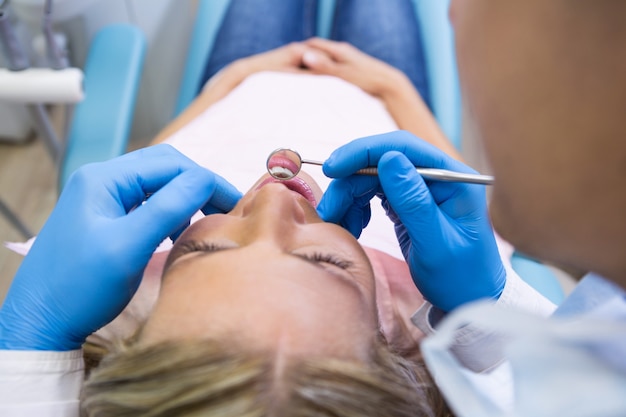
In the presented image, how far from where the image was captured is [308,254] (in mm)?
692

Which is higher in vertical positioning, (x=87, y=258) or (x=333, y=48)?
(x=333, y=48)

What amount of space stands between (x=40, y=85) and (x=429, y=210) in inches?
31.8

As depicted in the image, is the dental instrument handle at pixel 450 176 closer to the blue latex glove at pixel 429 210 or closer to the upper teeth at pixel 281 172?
the blue latex glove at pixel 429 210

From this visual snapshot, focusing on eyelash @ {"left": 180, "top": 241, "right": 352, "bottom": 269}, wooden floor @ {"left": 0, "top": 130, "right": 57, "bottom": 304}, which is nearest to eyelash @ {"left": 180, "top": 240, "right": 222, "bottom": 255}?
eyelash @ {"left": 180, "top": 241, "right": 352, "bottom": 269}

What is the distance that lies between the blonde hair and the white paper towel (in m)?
0.63

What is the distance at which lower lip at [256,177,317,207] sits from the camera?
2.77 feet

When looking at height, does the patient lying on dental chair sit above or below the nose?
below

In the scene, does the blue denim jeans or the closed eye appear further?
the blue denim jeans

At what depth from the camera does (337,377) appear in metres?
0.60

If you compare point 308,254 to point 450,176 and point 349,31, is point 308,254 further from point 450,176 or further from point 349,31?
point 349,31

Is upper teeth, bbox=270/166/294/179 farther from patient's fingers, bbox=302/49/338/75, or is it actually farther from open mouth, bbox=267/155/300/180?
patient's fingers, bbox=302/49/338/75

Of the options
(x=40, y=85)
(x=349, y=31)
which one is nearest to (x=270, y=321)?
(x=40, y=85)

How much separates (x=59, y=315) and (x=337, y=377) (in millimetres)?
407

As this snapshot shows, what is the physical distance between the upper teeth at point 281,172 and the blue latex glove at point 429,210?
7 cm
